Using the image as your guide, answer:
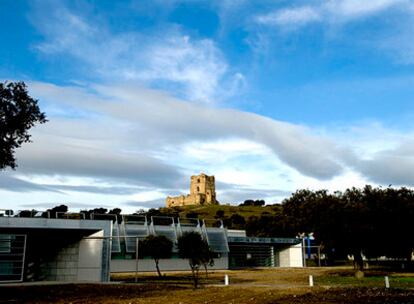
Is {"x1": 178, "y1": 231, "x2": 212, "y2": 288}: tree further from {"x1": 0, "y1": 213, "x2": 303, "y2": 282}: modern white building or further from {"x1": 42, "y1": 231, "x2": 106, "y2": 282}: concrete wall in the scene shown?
{"x1": 42, "y1": 231, "x2": 106, "y2": 282}: concrete wall

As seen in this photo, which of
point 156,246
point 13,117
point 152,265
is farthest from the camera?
point 152,265

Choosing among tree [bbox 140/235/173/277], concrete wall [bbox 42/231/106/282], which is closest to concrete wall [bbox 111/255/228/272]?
tree [bbox 140/235/173/277]

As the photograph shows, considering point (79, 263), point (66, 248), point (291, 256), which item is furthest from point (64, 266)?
point (291, 256)

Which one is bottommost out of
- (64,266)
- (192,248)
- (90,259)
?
(64,266)

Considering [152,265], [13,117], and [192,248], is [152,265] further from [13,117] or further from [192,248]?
[13,117]

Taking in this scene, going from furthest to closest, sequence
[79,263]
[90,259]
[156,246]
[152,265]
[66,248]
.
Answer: [152,265] → [156,246] → [66,248] → [79,263] → [90,259]

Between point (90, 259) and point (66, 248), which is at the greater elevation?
point (66, 248)

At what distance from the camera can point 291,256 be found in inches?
3656

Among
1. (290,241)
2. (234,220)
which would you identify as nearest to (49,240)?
(290,241)

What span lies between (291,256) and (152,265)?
35.0 m

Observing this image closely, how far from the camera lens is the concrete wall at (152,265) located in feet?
209

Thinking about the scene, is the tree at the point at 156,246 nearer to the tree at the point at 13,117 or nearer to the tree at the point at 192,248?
the tree at the point at 192,248

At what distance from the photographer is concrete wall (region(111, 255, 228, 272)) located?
209 feet

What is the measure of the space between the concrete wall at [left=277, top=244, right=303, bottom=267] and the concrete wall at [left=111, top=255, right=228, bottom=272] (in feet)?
65.3
